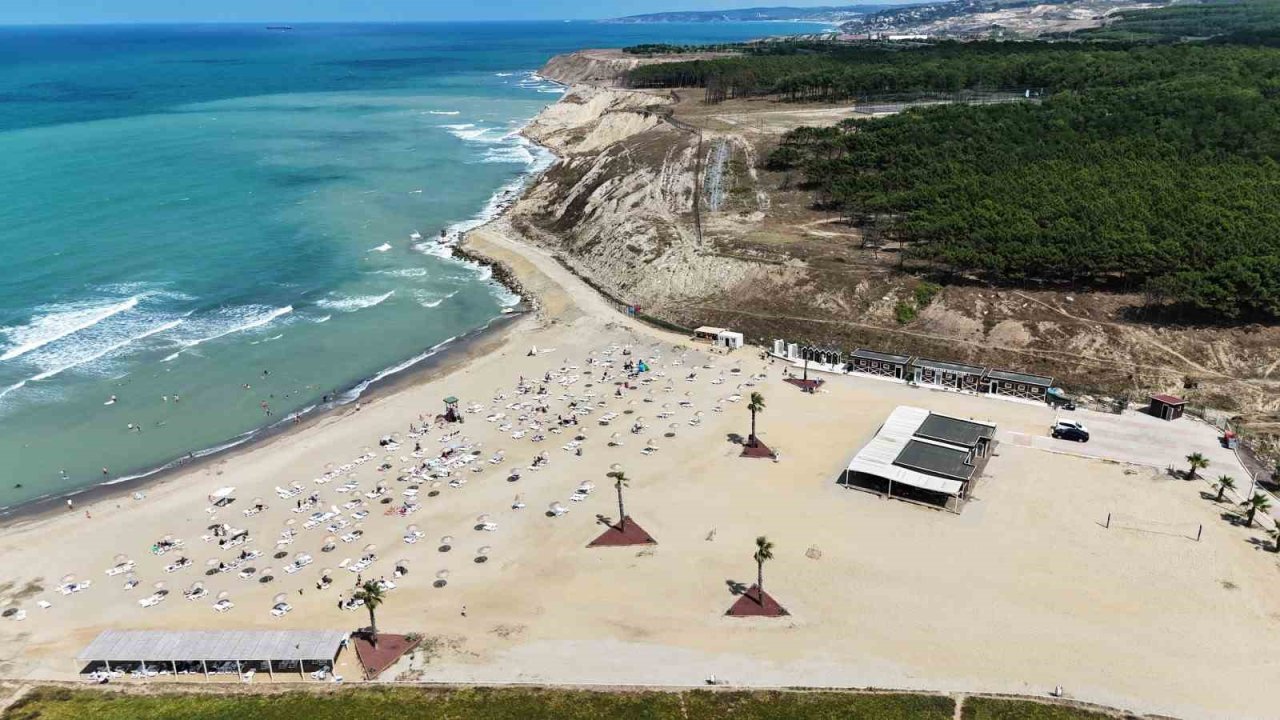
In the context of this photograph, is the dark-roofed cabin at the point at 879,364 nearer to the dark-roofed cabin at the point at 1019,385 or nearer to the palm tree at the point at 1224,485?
the dark-roofed cabin at the point at 1019,385

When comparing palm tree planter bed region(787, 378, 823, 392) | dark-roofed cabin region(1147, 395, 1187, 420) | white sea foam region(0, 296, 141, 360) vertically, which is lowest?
palm tree planter bed region(787, 378, 823, 392)

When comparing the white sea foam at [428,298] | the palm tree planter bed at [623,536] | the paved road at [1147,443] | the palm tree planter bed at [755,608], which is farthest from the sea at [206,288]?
the paved road at [1147,443]

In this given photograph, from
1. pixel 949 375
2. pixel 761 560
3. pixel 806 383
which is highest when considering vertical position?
pixel 761 560

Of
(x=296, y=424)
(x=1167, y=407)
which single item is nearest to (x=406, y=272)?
(x=296, y=424)

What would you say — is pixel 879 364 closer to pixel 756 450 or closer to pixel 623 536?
pixel 756 450

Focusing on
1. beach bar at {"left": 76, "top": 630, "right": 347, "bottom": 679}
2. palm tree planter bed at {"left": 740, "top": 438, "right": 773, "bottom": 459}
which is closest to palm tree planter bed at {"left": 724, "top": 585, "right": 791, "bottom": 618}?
palm tree planter bed at {"left": 740, "top": 438, "right": 773, "bottom": 459}

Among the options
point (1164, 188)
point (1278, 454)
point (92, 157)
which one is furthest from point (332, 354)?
point (92, 157)

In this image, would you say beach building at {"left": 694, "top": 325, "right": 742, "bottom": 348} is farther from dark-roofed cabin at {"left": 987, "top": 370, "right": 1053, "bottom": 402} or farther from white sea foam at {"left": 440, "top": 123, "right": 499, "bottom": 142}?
white sea foam at {"left": 440, "top": 123, "right": 499, "bottom": 142}
